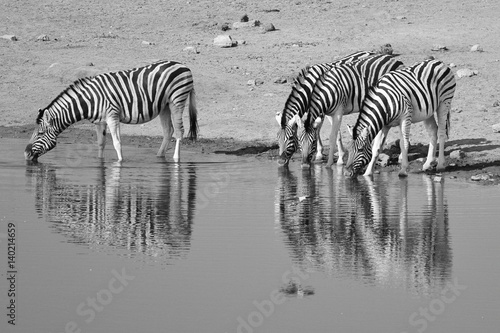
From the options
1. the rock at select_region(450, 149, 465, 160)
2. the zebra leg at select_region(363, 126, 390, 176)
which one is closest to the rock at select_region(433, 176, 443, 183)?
the zebra leg at select_region(363, 126, 390, 176)

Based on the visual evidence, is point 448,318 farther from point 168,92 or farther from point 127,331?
point 168,92

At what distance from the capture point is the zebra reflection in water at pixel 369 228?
994cm

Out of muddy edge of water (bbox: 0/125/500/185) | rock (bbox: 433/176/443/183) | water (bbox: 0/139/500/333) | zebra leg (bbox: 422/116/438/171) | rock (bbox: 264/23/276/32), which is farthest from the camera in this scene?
rock (bbox: 264/23/276/32)

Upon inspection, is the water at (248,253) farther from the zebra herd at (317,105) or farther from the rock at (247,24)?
the rock at (247,24)

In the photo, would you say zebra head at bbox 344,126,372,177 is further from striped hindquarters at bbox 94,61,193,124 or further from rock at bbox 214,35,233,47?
rock at bbox 214,35,233,47

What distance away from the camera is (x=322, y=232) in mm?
11633

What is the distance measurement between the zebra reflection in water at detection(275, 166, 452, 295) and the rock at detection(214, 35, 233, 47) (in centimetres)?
1063

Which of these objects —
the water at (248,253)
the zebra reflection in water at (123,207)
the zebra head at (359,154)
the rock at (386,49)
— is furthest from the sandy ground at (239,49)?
the zebra reflection in water at (123,207)

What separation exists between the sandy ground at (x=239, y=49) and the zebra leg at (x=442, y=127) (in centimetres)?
24

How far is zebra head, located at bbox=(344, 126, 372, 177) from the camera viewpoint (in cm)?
1561

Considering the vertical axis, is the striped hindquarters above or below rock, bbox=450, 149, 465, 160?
above

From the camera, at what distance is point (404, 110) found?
1584 cm

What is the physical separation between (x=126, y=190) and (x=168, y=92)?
4435mm

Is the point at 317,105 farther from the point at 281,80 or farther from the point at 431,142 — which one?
the point at 281,80
